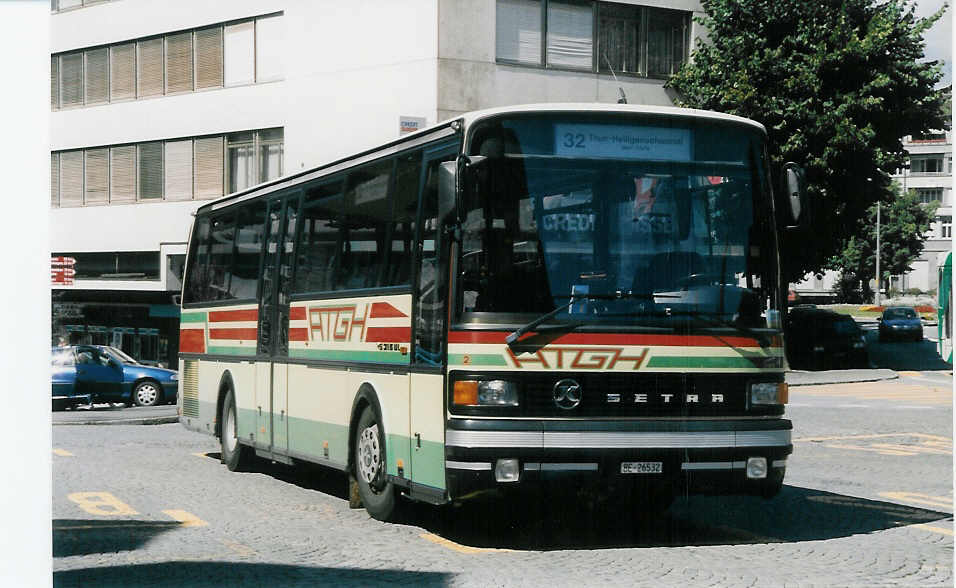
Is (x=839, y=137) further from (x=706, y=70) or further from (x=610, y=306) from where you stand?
(x=610, y=306)

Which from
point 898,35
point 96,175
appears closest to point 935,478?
point 898,35

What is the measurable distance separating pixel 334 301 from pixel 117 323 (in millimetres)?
26886

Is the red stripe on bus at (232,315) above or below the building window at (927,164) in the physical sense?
below

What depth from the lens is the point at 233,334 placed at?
51.6ft

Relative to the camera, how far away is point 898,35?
32031 mm

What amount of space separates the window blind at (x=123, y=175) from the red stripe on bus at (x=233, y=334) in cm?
2069

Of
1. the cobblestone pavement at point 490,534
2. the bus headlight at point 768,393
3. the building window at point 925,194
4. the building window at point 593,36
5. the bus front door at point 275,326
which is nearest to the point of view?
the cobblestone pavement at point 490,534

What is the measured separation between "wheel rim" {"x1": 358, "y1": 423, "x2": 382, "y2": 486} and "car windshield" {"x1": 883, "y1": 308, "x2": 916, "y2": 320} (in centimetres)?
3891

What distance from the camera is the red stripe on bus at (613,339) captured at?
9625 mm

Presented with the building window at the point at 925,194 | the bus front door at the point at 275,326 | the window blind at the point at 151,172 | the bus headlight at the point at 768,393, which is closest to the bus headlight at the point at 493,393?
the bus headlight at the point at 768,393

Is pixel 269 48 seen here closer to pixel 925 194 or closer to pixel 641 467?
pixel 925 194

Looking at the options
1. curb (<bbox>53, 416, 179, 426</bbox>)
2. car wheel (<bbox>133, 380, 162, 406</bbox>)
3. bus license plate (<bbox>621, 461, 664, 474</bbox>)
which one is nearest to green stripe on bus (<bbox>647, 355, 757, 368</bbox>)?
bus license plate (<bbox>621, 461, 664, 474</bbox>)

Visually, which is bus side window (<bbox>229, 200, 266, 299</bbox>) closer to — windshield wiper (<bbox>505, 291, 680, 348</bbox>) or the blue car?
windshield wiper (<bbox>505, 291, 680, 348</bbox>)

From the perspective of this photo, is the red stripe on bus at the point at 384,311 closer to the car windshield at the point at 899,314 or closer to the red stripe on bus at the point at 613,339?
the red stripe on bus at the point at 613,339
